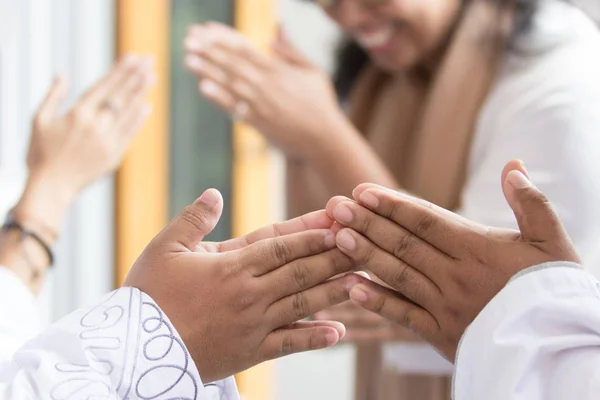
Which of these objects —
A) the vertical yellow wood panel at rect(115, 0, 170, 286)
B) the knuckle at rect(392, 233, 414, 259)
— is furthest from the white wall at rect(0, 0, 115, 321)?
the knuckle at rect(392, 233, 414, 259)

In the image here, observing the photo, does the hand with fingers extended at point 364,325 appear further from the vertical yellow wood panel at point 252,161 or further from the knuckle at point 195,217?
the vertical yellow wood panel at point 252,161

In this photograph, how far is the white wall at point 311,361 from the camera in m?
1.54

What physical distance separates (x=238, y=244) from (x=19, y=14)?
0.79 m

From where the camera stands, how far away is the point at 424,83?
107 centimetres

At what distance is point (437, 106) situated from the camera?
0.95 metres

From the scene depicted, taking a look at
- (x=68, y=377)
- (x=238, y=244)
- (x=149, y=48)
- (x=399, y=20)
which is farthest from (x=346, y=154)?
(x=149, y=48)

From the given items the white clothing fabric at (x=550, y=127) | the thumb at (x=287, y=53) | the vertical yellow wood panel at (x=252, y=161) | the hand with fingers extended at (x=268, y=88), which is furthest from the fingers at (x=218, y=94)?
the vertical yellow wood panel at (x=252, y=161)

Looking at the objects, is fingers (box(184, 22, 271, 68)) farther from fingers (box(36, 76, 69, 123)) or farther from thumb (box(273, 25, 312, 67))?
fingers (box(36, 76, 69, 123))

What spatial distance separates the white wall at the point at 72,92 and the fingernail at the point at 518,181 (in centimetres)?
85

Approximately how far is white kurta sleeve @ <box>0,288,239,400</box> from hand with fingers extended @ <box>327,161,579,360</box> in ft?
0.46

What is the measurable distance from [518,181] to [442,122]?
442mm

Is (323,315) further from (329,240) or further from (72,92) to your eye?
(72,92)

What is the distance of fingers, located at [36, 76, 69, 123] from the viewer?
983mm

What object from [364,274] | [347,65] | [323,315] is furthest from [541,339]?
[347,65]
